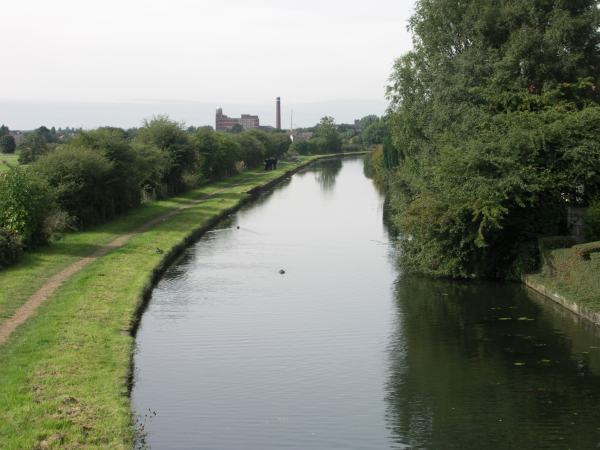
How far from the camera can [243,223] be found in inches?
2010

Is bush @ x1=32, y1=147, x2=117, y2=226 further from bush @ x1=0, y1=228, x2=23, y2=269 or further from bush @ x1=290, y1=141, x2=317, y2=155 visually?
bush @ x1=290, y1=141, x2=317, y2=155

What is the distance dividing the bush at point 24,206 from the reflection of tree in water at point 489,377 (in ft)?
51.8

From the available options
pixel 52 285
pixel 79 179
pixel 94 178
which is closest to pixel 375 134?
pixel 94 178

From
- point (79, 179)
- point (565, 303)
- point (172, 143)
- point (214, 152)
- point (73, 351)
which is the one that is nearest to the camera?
point (73, 351)

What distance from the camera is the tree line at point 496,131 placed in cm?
2909

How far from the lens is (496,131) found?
102ft

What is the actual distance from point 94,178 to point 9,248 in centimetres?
1269

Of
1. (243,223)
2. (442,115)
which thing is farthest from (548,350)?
(243,223)

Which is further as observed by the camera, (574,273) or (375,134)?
(375,134)

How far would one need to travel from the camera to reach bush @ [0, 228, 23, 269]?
29453 millimetres

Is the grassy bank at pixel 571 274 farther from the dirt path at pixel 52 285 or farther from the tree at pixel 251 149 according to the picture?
the tree at pixel 251 149

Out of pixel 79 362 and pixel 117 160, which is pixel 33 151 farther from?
pixel 79 362

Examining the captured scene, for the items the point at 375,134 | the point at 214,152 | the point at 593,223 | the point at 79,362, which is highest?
the point at 375,134

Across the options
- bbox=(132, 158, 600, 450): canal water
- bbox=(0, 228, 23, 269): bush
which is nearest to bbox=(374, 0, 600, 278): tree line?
bbox=(132, 158, 600, 450): canal water
